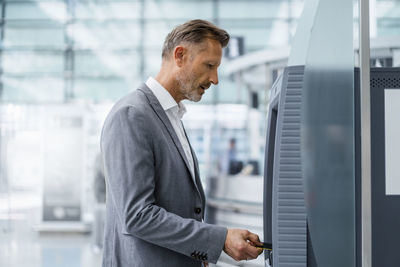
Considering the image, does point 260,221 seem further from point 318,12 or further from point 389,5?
point 389,5

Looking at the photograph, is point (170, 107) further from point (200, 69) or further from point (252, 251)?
point (252, 251)

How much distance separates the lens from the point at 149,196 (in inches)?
60.9

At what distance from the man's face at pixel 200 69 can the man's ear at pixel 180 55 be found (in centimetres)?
2

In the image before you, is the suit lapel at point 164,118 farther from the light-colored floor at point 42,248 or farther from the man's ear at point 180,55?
the light-colored floor at point 42,248

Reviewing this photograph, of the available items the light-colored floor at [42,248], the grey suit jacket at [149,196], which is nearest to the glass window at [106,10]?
the light-colored floor at [42,248]

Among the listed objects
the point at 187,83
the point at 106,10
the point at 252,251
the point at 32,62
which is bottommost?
the point at 252,251

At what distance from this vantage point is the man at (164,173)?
5.05ft

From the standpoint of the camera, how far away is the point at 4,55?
1436 centimetres

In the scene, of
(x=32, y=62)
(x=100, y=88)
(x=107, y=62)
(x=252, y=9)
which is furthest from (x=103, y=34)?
(x=252, y=9)

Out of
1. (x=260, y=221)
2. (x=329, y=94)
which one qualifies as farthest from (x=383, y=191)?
(x=260, y=221)

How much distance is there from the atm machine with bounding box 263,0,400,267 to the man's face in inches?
16.2

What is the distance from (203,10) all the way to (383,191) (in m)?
13.3

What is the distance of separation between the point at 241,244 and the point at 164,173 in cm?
33

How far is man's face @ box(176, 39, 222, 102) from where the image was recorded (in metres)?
1.71
